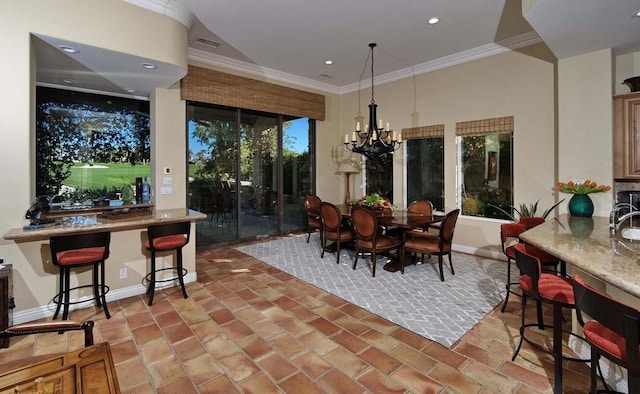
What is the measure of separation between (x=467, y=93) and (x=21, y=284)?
6.40 metres

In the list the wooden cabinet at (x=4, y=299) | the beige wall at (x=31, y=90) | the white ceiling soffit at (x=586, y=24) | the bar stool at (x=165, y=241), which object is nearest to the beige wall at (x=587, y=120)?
the white ceiling soffit at (x=586, y=24)

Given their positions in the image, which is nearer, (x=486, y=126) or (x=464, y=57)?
(x=486, y=126)

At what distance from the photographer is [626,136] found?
3521 millimetres

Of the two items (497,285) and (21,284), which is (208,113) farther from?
(497,285)

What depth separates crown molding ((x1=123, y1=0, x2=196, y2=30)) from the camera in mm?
3392

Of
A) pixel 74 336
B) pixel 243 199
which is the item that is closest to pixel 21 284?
pixel 74 336

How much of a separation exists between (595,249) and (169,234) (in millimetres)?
3823

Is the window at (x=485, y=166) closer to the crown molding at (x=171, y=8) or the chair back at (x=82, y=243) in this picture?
the crown molding at (x=171, y=8)

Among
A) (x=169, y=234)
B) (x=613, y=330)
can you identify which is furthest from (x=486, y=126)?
(x=169, y=234)

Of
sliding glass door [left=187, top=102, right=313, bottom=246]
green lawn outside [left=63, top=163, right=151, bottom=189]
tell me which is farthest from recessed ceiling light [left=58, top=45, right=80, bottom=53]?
green lawn outside [left=63, top=163, right=151, bottom=189]

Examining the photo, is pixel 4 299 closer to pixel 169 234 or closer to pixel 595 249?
pixel 169 234

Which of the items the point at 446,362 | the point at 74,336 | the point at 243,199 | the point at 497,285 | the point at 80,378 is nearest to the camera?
the point at 80,378

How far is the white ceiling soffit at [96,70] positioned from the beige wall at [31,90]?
133mm

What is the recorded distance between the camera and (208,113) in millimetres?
5660
